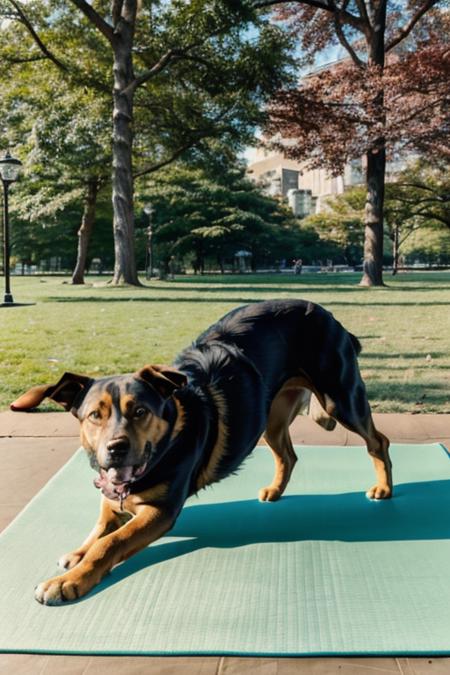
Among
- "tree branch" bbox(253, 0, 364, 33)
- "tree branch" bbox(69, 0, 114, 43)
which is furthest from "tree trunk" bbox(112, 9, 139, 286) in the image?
"tree branch" bbox(253, 0, 364, 33)

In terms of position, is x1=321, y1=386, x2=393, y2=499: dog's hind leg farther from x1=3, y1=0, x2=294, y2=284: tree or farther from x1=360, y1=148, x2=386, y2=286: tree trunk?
x1=360, y1=148, x2=386, y2=286: tree trunk

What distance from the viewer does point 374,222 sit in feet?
63.0

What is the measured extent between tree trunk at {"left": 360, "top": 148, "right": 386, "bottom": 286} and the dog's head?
17485mm

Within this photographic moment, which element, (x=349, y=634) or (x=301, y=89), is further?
(x=301, y=89)

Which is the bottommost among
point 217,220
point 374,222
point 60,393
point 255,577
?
point 255,577

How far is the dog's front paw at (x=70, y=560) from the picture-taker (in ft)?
7.32

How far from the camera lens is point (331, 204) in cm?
3136

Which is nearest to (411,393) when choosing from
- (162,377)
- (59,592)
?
(162,377)

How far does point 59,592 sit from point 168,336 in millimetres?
6276

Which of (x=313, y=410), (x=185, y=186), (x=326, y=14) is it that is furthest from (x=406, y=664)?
(x=185, y=186)

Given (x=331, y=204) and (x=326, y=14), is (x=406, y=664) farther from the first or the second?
(x=331, y=204)

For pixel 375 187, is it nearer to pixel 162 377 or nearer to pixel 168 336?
pixel 168 336

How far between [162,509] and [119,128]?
50.8 feet

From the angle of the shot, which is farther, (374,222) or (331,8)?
(374,222)
